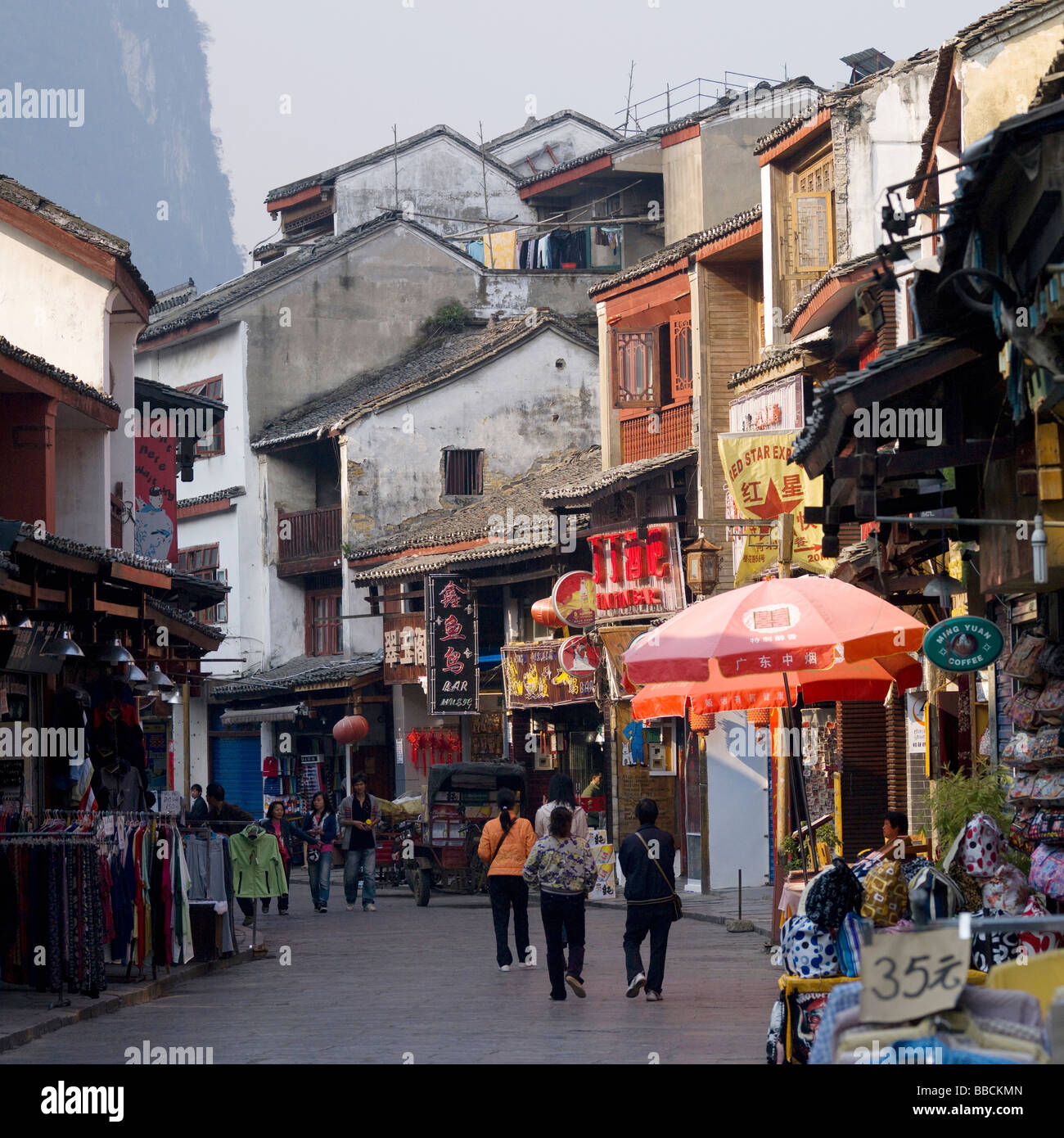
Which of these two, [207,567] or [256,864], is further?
[207,567]

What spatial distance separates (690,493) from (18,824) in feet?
58.5

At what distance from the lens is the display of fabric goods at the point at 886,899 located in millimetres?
8680

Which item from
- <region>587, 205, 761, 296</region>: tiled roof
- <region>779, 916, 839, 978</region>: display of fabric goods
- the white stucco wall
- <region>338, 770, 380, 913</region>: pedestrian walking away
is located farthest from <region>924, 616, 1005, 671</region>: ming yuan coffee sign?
<region>587, 205, 761, 296</region>: tiled roof

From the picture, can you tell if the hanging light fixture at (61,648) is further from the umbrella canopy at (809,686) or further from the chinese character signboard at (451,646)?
the chinese character signboard at (451,646)

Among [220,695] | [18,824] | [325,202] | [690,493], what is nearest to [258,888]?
[18,824]

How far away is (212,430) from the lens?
156ft

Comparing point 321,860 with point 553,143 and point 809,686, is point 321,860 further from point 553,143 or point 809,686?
point 553,143

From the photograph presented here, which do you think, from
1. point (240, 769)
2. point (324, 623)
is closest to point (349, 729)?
point (324, 623)

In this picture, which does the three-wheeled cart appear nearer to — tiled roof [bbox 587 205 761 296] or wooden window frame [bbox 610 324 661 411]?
wooden window frame [bbox 610 324 661 411]

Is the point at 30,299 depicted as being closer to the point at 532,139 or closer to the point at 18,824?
the point at 18,824

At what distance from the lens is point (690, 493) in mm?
31047

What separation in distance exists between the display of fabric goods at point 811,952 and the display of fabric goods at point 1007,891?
119 centimetres

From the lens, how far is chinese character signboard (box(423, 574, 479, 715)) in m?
36.3

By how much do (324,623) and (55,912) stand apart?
31038mm
